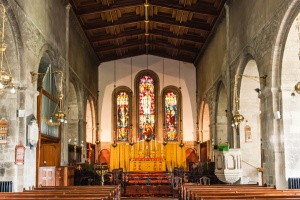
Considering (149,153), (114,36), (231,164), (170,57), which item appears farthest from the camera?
(170,57)

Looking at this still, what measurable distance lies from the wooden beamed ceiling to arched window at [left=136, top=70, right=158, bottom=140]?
179 centimetres

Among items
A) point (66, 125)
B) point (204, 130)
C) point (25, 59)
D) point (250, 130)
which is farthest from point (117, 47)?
point (25, 59)

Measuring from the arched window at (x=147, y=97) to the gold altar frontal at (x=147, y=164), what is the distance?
115 inches

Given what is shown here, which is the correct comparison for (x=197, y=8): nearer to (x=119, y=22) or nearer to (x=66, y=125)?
(x=119, y=22)

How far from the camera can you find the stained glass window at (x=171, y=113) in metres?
28.2

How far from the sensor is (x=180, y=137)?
27.8 meters

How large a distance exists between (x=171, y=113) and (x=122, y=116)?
3.43 m

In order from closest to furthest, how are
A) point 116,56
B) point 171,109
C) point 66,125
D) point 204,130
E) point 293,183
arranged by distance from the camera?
point 293,183
point 66,125
point 204,130
point 116,56
point 171,109

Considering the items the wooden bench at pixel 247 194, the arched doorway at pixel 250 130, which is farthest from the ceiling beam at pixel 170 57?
the wooden bench at pixel 247 194

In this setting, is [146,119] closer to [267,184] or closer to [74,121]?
[74,121]

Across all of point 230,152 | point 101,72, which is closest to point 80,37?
point 101,72

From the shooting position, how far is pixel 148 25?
23.0 meters

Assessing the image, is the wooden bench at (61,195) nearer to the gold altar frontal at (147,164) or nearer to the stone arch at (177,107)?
the gold altar frontal at (147,164)

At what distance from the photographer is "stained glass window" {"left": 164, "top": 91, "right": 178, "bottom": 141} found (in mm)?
28219
